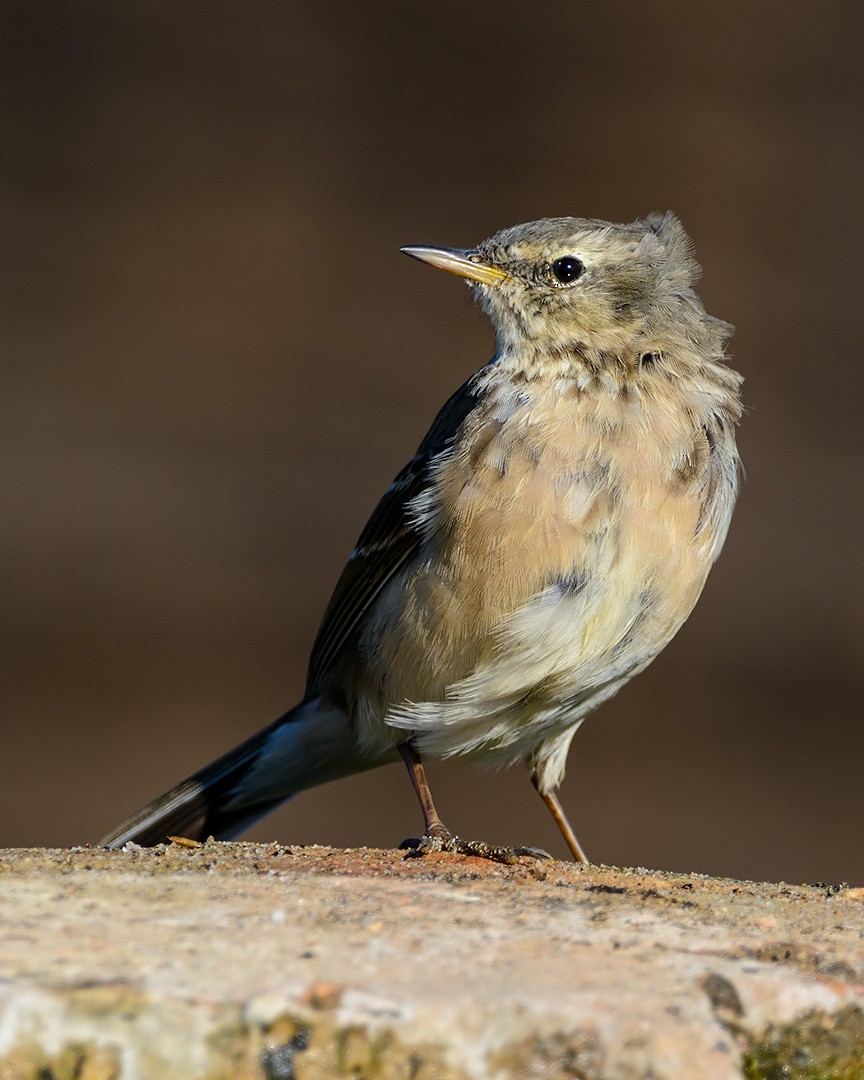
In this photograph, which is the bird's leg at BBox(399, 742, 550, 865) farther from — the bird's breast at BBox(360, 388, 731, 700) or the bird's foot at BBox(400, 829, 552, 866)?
the bird's breast at BBox(360, 388, 731, 700)

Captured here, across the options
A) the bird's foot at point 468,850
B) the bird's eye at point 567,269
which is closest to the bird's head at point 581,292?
the bird's eye at point 567,269

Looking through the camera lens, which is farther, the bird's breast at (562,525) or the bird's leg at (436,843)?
the bird's breast at (562,525)

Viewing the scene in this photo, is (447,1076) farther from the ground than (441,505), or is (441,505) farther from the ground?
(441,505)

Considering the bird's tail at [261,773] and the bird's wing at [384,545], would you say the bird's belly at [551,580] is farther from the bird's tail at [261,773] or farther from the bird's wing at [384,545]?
the bird's tail at [261,773]

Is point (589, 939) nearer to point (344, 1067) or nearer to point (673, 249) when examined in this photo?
point (344, 1067)

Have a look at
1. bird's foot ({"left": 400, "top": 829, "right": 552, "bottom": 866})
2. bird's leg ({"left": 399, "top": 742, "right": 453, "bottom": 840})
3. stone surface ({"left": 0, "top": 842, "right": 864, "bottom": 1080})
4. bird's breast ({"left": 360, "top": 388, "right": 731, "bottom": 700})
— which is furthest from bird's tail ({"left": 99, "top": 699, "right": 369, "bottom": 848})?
stone surface ({"left": 0, "top": 842, "right": 864, "bottom": 1080})

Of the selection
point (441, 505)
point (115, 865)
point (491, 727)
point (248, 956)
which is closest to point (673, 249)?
point (441, 505)

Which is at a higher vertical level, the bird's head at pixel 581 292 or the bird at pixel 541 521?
the bird's head at pixel 581 292
